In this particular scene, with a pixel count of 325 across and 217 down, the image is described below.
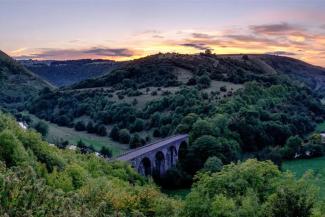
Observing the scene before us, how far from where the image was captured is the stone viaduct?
236 feet

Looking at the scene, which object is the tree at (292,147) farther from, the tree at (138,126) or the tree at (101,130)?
the tree at (101,130)

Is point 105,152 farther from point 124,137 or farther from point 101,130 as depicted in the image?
point 101,130

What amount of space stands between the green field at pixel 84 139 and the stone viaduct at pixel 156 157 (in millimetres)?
15512

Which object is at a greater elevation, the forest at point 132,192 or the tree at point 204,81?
the forest at point 132,192

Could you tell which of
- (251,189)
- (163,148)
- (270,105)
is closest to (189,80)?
(270,105)

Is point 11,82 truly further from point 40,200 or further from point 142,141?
point 40,200

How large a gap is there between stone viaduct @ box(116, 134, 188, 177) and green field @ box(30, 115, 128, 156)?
50.9 feet

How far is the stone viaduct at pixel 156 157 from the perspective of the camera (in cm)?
7206

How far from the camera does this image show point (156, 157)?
259ft

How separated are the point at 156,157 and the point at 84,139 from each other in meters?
36.2

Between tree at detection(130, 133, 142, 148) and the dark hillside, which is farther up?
the dark hillside

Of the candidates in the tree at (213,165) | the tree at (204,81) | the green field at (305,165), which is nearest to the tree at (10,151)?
the tree at (213,165)

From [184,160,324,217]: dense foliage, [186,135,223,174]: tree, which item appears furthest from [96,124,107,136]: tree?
[184,160,324,217]: dense foliage

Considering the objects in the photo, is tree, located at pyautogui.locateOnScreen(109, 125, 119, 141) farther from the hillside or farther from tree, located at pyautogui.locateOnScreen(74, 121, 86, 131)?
tree, located at pyautogui.locateOnScreen(74, 121, 86, 131)
